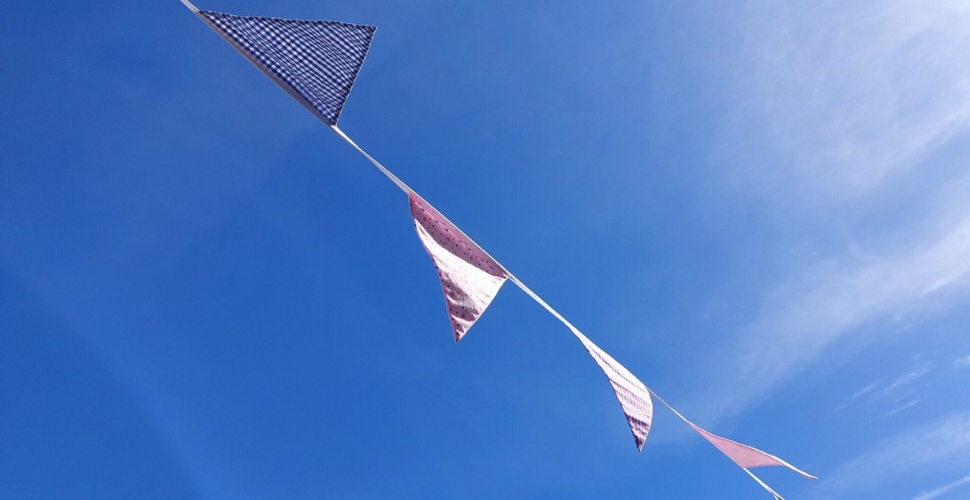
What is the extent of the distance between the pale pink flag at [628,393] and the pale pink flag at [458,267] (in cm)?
111

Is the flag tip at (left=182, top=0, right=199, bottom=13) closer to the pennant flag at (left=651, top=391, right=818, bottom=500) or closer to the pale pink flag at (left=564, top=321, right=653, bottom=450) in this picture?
the pale pink flag at (left=564, top=321, right=653, bottom=450)

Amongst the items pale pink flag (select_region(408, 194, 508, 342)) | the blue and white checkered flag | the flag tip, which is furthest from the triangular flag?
the flag tip

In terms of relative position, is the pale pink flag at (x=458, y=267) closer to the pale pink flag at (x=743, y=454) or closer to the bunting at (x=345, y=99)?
the bunting at (x=345, y=99)

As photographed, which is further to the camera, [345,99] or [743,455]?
[743,455]

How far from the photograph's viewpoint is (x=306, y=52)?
4.82 m

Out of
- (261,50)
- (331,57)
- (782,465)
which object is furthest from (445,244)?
(782,465)

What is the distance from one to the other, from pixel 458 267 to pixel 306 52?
2.37 meters

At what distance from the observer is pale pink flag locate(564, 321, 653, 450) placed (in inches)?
227

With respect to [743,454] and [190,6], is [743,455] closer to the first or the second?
[743,454]

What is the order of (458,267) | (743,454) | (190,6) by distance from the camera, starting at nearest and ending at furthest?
(190,6) < (458,267) < (743,454)

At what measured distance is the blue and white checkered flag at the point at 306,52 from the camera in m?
4.55

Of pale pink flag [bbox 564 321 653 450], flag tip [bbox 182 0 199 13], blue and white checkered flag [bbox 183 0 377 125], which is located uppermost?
blue and white checkered flag [bbox 183 0 377 125]

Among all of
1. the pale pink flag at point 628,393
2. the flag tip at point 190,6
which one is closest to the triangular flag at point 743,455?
the pale pink flag at point 628,393

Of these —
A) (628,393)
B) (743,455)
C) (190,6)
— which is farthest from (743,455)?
(190,6)
